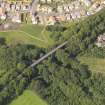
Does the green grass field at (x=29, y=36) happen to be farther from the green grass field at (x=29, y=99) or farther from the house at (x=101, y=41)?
the green grass field at (x=29, y=99)

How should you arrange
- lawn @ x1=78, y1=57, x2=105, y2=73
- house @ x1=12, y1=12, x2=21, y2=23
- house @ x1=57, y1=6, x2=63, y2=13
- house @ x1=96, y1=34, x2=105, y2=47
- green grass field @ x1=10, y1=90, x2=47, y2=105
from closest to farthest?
green grass field @ x1=10, y1=90, x2=47, y2=105
lawn @ x1=78, y1=57, x2=105, y2=73
house @ x1=96, y1=34, x2=105, y2=47
house @ x1=12, y1=12, x2=21, y2=23
house @ x1=57, y1=6, x2=63, y2=13

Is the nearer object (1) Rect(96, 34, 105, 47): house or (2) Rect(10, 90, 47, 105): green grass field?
(2) Rect(10, 90, 47, 105): green grass field

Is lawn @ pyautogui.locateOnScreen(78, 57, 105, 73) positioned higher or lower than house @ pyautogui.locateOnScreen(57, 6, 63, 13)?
lower

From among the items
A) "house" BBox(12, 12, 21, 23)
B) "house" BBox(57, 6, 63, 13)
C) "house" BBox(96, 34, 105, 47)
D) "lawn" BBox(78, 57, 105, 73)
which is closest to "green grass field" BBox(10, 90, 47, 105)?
"lawn" BBox(78, 57, 105, 73)

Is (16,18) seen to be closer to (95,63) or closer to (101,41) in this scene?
(101,41)

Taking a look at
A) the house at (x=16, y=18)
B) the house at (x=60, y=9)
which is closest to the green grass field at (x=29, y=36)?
the house at (x=16, y=18)

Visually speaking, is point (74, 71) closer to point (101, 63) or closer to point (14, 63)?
point (101, 63)

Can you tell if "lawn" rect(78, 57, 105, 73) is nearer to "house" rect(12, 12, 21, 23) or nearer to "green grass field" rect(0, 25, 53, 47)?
"green grass field" rect(0, 25, 53, 47)
